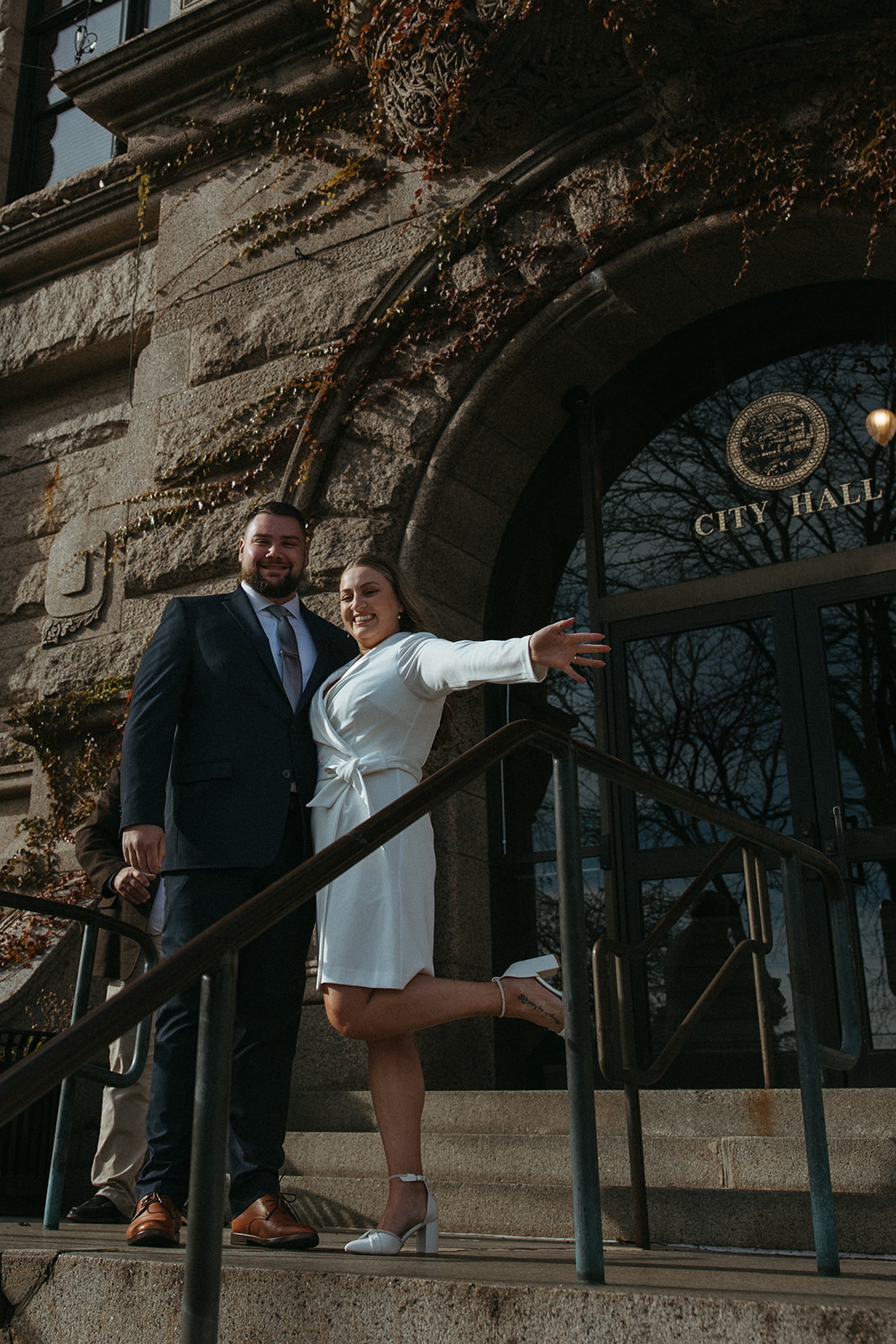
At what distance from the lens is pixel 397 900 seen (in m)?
2.98

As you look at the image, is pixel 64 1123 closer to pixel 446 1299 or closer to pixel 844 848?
pixel 446 1299

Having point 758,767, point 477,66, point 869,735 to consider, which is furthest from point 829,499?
point 477,66

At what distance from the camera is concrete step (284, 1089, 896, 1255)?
319 centimetres

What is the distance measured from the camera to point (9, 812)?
23.5 ft

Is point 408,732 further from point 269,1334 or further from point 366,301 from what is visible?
point 366,301

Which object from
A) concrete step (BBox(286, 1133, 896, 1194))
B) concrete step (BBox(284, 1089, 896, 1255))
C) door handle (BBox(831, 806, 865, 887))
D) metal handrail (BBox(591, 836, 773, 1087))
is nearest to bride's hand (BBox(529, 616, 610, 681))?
metal handrail (BBox(591, 836, 773, 1087))

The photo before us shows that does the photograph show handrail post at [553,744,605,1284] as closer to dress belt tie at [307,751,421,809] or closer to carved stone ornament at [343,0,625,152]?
dress belt tie at [307,751,421,809]

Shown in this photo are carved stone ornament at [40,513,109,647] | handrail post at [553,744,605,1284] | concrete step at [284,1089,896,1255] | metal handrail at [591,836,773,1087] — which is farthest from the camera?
carved stone ornament at [40,513,109,647]

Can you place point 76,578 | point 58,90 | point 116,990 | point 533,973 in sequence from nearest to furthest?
point 533,973, point 116,990, point 76,578, point 58,90

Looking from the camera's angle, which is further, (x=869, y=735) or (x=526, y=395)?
(x=526, y=395)

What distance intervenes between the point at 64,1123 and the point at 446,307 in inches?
162

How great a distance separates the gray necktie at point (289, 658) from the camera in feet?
11.8

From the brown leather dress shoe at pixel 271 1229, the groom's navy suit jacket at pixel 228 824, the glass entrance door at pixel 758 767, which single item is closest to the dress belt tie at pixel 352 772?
the groom's navy suit jacket at pixel 228 824

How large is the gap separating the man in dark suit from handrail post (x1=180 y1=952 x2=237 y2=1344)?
110cm
